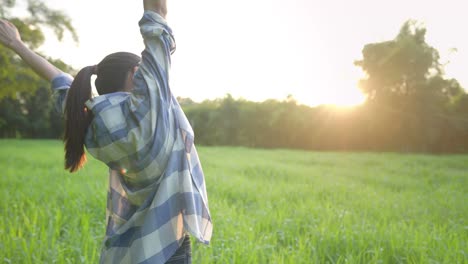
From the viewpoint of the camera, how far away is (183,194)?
3.52 feet

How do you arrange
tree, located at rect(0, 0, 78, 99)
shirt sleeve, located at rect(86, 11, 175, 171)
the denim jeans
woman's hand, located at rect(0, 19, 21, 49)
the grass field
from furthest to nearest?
tree, located at rect(0, 0, 78, 99)
the grass field
woman's hand, located at rect(0, 19, 21, 49)
the denim jeans
shirt sleeve, located at rect(86, 11, 175, 171)

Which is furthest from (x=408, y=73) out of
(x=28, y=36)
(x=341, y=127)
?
(x=28, y=36)

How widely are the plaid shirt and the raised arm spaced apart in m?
0.09

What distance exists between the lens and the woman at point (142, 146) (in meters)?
0.94

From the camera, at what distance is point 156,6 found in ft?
3.15

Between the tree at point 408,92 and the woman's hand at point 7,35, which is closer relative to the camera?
the woman's hand at point 7,35

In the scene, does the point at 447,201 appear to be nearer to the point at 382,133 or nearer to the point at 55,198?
the point at 55,198

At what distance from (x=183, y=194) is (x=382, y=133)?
733 inches

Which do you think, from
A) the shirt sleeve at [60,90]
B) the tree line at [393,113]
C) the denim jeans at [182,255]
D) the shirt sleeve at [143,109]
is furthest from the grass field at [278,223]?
the tree line at [393,113]

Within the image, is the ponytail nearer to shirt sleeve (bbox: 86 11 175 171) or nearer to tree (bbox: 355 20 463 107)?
shirt sleeve (bbox: 86 11 175 171)

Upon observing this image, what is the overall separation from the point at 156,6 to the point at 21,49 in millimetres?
685

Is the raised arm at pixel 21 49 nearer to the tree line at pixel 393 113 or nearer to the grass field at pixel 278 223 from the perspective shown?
the grass field at pixel 278 223

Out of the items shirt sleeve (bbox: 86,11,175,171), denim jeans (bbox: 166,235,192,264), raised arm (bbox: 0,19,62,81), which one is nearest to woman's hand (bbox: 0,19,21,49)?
raised arm (bbox: 0,19,62,81)

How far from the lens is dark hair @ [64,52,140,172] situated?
1.02 metres
